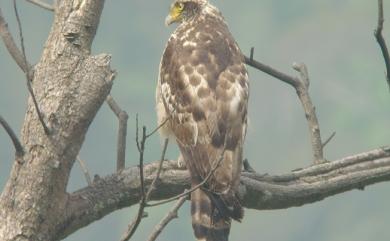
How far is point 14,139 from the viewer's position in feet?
14.7

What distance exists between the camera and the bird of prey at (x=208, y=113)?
5367mm

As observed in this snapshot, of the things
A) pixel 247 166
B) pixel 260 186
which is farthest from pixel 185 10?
pixel 260 186

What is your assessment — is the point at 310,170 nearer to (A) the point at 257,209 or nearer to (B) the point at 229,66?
(A) the point at 257,209

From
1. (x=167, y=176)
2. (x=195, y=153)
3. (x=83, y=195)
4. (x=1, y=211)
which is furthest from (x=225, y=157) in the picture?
(x=1, y=211)

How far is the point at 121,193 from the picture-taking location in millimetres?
5055

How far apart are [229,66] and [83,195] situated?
72.4 inches

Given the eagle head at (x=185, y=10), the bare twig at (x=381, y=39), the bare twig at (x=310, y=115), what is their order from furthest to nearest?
1. the eagle head at (x=185, y=10)
2. the bare twig at (x=310, y=115)
3. the bare twig at (x=381, y=39)

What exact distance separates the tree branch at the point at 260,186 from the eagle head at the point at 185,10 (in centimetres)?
243

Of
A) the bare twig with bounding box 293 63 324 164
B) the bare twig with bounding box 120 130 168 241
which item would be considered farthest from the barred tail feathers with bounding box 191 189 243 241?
the bare twig with bounding box 120 130 168 241

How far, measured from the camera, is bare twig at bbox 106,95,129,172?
522 centimetres

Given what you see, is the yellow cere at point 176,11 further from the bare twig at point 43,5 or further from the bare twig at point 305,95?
the bare twig at point 43,5

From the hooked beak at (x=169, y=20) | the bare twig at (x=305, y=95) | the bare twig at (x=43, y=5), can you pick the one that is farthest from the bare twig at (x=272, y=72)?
the bare twig at (x=43, y=5)

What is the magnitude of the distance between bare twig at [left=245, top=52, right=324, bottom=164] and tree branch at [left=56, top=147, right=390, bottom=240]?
62 cm

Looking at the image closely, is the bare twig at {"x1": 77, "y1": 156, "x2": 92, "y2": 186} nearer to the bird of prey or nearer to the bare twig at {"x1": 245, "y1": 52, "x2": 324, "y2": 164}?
the bird of prey
